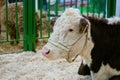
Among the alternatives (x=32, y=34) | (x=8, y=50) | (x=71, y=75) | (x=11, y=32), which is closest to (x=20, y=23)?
(x=11, y=32)

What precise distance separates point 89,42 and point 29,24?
6.49 feet

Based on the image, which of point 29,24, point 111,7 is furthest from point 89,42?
point 111,7

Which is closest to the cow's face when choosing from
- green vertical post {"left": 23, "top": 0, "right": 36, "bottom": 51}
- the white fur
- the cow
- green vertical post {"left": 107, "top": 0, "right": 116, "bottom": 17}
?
the cow

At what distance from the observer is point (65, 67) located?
114 inches

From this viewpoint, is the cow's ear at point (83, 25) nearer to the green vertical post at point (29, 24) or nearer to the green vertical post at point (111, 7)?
the green vertical post at point (29, 24)

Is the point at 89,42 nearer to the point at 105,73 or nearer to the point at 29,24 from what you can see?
the point at 105,73

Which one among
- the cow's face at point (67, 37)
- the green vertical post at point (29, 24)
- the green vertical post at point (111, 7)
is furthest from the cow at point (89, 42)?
the green vertical post at point (111, 7)

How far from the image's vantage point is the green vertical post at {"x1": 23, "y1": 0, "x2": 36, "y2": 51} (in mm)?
3799

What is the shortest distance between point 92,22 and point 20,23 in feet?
9.27

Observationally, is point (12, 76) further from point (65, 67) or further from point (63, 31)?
point (63, 31)

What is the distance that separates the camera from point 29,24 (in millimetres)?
3838

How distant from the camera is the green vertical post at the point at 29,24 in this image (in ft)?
12.5

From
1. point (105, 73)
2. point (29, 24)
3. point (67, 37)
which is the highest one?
point (67, 37)

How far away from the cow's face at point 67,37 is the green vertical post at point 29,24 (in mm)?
1930
